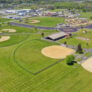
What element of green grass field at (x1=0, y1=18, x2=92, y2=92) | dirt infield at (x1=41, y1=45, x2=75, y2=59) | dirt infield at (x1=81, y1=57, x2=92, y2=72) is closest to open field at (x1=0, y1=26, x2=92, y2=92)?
green grass field at (x1=0, y1=18, x2=92, y2=92)

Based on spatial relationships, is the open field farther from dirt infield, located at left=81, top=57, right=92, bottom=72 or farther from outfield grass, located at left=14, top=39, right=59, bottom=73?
dirt infield, located at left=81, top=57, right=92, bottom=72

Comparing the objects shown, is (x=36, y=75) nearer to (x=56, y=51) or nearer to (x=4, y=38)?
(x=56, y=51)

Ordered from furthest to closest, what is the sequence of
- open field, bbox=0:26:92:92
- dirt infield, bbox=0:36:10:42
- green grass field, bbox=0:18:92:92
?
1. dirt infield, bbox=0:36:10:42
2. green grass field, bbox=0:18:92:92
3. open field, bbox=0:26:92:92

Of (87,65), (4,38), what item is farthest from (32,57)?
(4,38)

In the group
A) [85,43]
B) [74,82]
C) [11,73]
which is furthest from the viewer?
[85,43]

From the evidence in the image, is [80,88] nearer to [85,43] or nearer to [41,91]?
[41,91]

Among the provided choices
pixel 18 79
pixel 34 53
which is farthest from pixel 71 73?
pixel 34 53

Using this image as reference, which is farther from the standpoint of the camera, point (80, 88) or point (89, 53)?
point (89, 53)
